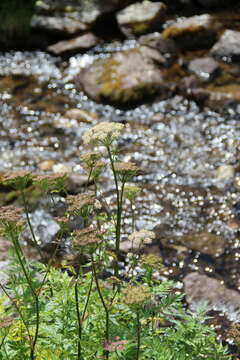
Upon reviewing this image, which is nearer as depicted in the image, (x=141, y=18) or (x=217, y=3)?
(x=141, y=18)

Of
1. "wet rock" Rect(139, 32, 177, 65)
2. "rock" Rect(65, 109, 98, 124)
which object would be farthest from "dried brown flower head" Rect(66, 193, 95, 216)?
"wet rock" Rect(139, 32, 177, 65)

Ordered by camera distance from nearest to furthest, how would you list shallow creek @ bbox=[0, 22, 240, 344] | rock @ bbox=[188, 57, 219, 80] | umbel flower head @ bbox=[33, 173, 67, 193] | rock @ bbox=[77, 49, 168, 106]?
umbel flower head @ bbox=[33, 173, 67, 193]
shallow creek @ bbox=[0, 22, 240, 344]
rock @ bbox=[77, 49, 168, 106]
rock @ bbox=[188, 57, 219, 80]

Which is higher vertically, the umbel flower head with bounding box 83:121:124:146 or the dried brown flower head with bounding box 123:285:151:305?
the umbel flower head with bounding box 83:121:124:146

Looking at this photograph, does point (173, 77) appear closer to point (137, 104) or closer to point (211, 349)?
point (137, 104)

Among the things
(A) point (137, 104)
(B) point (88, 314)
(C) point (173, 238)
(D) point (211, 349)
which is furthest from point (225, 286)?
(A) point (137, 104)

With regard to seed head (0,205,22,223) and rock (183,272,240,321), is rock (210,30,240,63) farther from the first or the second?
seed head (0,205,22,223)

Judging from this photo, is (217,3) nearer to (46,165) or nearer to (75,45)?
(75,45)

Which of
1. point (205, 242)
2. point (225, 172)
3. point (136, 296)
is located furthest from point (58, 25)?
point (136, 296)
